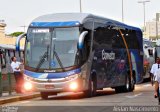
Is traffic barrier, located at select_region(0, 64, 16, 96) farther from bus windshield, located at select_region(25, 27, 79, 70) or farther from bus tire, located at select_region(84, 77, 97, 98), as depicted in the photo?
bus tire, located at select_region(84, 77, 97, 98)

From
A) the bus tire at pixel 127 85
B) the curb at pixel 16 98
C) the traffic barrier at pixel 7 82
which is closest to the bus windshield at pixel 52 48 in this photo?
the curb at pixel 16 98

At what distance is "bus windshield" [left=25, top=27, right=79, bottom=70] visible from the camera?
23703 millimetres

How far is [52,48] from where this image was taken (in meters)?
A: 23.9

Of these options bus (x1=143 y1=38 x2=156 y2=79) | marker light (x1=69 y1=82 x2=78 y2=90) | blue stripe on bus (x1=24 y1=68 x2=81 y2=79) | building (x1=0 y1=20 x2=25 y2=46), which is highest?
blue stripe on bus (x1=24 y1=68 x2=81 y2=79)

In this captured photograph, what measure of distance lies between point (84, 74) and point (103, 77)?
2.88 m

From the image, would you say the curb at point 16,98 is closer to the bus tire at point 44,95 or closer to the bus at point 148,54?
the bus tire at point 44,95

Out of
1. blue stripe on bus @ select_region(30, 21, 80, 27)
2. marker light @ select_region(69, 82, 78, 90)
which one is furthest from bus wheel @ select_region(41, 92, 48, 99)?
blue stripe on bus @ select_region(30, 21, 80, 27)

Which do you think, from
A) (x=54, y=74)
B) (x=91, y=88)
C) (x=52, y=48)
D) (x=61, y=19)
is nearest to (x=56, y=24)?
(x=61, y=19)

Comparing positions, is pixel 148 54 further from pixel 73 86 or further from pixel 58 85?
pixel 58 85

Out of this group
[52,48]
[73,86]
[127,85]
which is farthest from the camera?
[127,85]

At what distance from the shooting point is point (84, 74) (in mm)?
24328

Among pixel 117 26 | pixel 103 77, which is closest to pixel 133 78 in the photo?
pixel 117 26

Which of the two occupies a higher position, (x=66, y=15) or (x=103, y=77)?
(x=66, y=15)

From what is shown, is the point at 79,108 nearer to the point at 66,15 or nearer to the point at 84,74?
the point at 84,74
